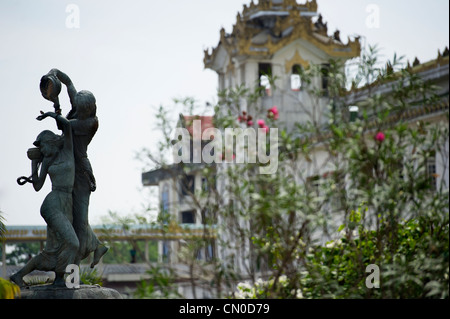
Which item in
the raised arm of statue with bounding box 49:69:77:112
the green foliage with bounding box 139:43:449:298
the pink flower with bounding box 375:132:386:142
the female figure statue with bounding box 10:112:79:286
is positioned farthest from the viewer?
the pink flower with bounding box 375:132:386:142

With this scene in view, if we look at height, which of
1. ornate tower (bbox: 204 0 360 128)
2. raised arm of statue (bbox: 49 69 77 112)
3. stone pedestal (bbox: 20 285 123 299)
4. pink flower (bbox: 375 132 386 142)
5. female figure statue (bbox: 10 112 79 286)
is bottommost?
stone pedestal (bbox: 20 285 123 299)

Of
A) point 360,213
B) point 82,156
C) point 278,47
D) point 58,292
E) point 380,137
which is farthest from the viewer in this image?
point 278,47

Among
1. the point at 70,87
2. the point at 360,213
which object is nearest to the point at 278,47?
the point at 360,213

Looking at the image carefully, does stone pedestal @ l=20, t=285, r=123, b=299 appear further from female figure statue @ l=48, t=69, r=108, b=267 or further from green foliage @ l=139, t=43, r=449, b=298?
green foliage @ l=139, t=43, r=449, b=298

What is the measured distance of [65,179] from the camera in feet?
26.0

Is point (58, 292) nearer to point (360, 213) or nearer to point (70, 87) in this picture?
point (70, 87)

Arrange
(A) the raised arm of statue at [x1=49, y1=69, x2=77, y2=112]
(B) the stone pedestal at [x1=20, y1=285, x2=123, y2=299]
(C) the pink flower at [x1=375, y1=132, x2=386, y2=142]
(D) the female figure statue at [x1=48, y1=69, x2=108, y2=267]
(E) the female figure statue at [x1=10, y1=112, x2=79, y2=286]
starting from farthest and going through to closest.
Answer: (C) the pink flower at [x1=375, y1=132, x2=386, y2=142] < (A) the raised arm of statue at [x1=49, y1=69, x2=77, y2=112] < (D) the female figure statue at [x1=48, y1=69, x2=108, y2=267] < (E) the female figure statue at [x1=10, y1=112, x2=79, y2=286] < (B) the stone pedestal at [x1=20, y1=285, x2=123, y2=299]

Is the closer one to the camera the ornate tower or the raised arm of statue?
the raised arm of statue

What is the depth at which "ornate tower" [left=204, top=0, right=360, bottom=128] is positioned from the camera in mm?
29953

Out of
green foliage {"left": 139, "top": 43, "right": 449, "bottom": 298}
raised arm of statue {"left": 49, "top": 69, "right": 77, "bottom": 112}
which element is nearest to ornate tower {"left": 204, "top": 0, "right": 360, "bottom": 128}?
green foliage {"left": 139, "top": 43, "right": 449, "bottom": 298}

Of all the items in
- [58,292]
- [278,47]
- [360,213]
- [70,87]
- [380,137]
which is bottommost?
[58,292]

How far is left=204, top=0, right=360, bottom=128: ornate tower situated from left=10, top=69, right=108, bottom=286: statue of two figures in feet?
70.9

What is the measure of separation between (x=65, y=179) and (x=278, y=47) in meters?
22.6
